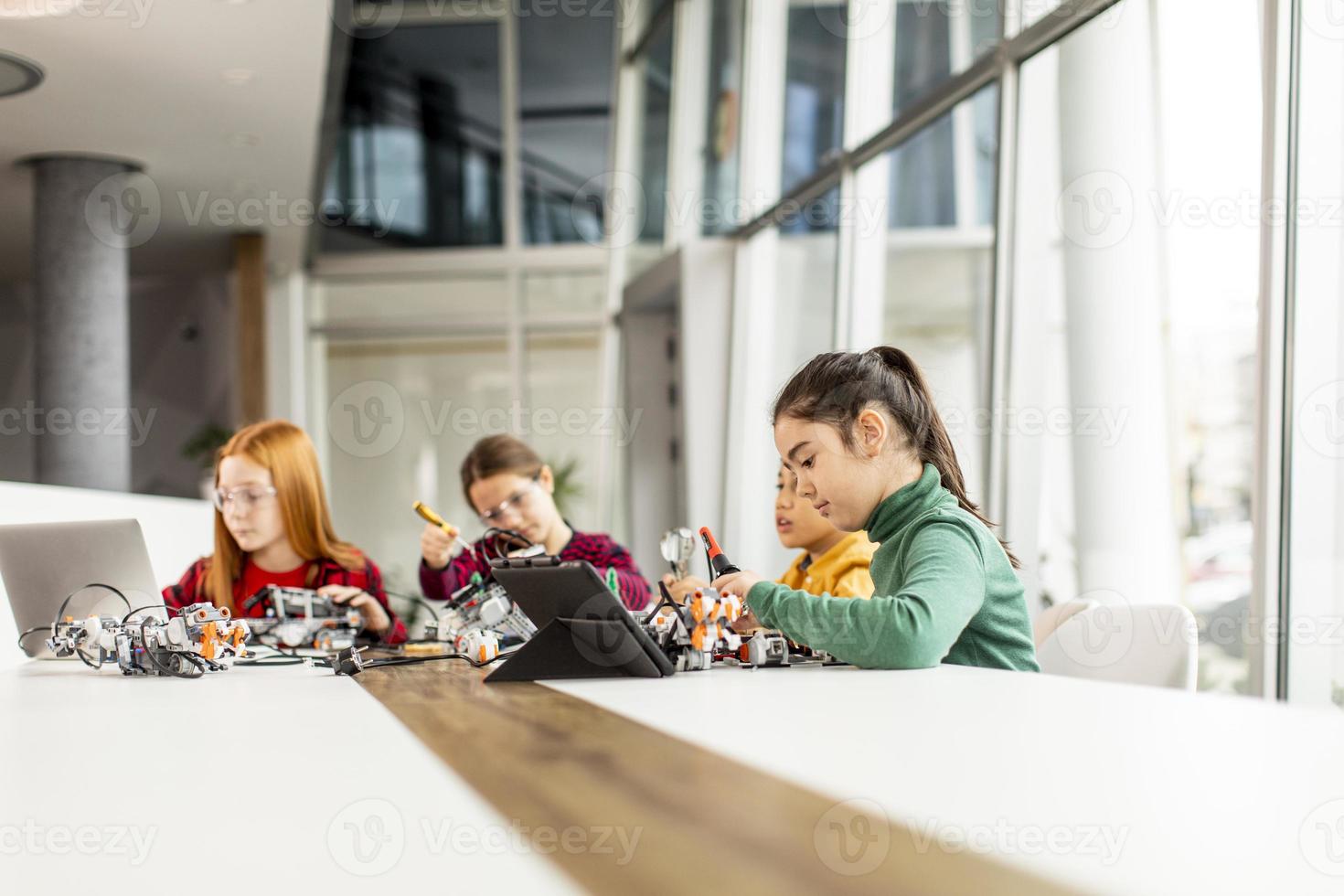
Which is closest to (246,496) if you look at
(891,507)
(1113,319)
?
(891,507)

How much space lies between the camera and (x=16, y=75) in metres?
4.71

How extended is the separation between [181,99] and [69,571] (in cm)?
387

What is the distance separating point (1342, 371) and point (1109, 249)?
5.59 feet

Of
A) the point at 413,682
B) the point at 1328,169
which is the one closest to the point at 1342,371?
the point at 1328,169

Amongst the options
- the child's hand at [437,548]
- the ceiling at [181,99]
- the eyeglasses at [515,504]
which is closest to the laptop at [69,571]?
the child's hand at [437,548]

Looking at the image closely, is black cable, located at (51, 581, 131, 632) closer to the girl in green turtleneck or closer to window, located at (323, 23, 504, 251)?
the girl in green turtleneck

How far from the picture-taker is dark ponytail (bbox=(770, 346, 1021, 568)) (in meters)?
1.72

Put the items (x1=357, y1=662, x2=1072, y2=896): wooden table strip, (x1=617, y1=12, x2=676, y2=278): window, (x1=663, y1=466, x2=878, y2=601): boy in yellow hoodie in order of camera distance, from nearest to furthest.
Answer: (x1=357, y1=662, x2=1072, y2=896): wooden table strip, (x1=663, y1=466, x2=878, y2=601): boy in yellow hoodie, (x1=617, y1=12, x2=676, y2=278): window

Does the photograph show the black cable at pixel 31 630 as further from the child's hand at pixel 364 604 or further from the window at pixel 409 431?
the window at pixel 409 431

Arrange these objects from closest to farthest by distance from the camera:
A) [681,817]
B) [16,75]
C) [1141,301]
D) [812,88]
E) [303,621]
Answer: [681,817], [303,621], [1141,301], [16,75], [812,88]

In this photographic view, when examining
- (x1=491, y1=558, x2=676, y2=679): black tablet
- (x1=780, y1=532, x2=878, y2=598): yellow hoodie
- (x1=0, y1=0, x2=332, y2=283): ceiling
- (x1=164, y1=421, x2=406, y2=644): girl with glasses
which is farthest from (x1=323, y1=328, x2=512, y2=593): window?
(x1=491, y1=558, x2=676, y2=679): black tablet

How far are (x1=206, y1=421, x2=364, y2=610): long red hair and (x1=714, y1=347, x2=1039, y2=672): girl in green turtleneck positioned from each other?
1239 millimetres

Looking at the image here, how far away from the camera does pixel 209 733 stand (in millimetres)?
1049

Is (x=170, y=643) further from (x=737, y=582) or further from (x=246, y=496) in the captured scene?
(x=246, y=496)
